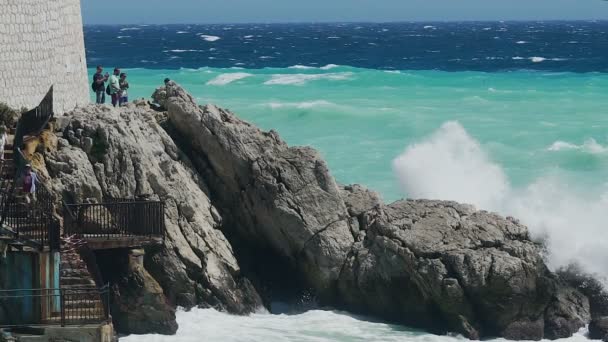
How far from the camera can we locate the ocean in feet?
104

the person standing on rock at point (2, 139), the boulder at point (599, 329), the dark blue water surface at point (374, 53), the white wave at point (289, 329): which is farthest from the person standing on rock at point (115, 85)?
the dark blue water surface at point (374, 53)

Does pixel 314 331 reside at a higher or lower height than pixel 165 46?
higher

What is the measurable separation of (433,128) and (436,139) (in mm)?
5174

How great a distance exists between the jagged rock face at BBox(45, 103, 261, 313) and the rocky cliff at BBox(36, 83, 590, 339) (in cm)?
3

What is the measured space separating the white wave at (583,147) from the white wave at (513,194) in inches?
143

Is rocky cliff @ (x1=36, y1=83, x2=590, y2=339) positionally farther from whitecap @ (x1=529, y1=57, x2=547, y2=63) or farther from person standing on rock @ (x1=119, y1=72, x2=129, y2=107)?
whitecap @ (x1=529, y1=57, x2=547, y2=63)

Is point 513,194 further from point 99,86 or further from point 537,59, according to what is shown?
point 537,59

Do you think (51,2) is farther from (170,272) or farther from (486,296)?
(486,296)

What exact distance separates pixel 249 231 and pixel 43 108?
558 centimetres

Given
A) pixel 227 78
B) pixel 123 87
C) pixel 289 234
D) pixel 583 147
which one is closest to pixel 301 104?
pixel 583 147

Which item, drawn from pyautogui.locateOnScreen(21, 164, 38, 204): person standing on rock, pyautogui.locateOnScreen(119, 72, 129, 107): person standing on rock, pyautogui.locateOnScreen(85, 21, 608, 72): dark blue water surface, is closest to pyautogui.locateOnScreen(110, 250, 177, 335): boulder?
pyautogui.locateOnScreen(21, 164, 38, 204): person standing on rock

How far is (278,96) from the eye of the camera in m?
68.5

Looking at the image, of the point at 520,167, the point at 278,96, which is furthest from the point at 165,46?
the point at 520,167

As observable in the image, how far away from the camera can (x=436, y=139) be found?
51531 millimetres
